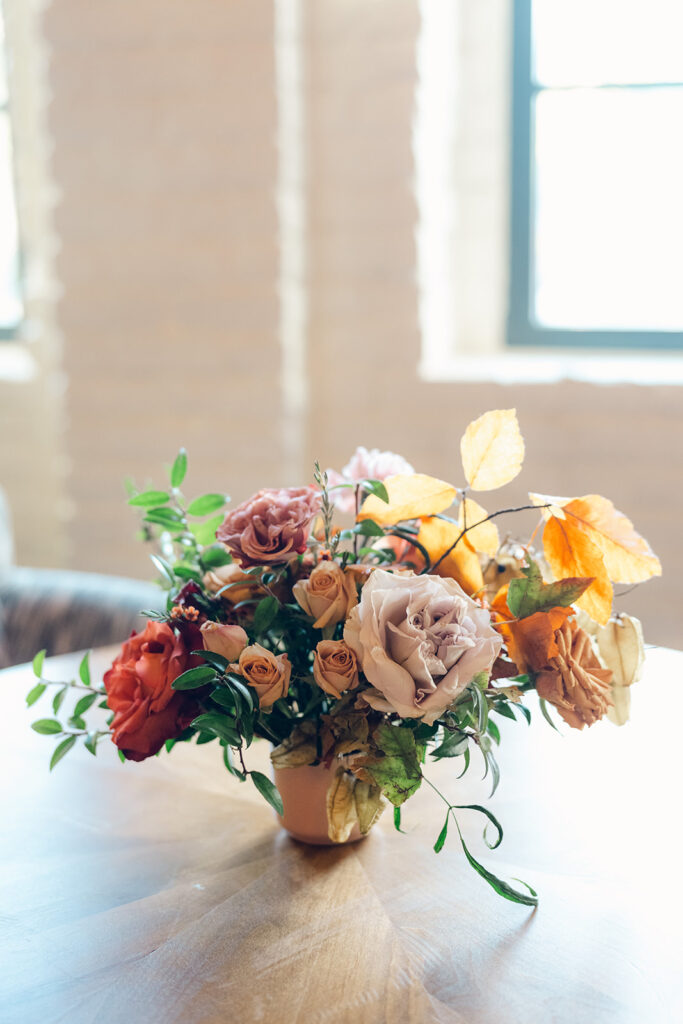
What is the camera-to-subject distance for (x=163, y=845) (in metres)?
0.88

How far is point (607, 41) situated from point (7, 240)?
1.89m

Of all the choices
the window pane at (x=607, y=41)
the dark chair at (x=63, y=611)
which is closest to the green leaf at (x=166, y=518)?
the dark chair at (x=63, y=611)

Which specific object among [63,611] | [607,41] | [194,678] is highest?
[607,41]

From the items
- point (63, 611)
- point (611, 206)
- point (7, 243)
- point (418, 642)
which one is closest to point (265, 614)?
point (418, 642)

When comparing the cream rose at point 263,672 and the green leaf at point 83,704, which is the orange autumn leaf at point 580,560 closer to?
the cream rose at point 263,672

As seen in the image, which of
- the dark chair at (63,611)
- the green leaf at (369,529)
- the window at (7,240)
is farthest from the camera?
the window at (7,240)

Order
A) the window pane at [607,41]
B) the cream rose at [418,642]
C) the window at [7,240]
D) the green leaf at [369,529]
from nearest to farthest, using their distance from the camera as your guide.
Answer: the cream rose at [418,642] < the green leaf at [369,529] < the window pane at [607,41] < the window at [7,240]

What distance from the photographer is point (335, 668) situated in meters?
0.72

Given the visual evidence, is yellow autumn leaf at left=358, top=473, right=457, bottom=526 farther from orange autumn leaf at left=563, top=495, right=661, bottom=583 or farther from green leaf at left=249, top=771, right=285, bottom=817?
green leaf at left=249, top=771, right=285, bottom=817

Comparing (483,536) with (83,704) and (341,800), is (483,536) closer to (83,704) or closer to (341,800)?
(341,800)

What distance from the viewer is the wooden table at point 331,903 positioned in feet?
2.24

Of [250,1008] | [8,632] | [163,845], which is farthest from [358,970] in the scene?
[8,632]

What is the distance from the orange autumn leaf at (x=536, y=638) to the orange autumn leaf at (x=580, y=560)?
2 cm

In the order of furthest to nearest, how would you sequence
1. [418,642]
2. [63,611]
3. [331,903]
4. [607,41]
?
1. [607,41]
2. [63,611]
3. [331,903]
4. [418,642]
